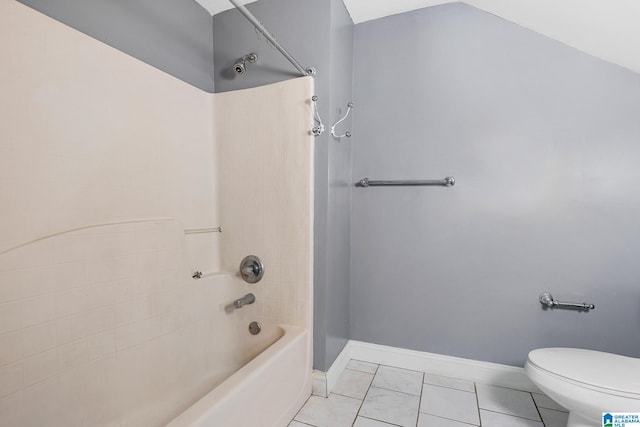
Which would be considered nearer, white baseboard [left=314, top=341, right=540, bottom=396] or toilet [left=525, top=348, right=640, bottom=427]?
toilet [left=525, top=348, right=640, bottom=427]

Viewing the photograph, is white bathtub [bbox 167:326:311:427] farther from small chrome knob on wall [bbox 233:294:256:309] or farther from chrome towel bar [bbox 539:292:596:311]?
chrome towel bar [bbox 539:292:596:311]

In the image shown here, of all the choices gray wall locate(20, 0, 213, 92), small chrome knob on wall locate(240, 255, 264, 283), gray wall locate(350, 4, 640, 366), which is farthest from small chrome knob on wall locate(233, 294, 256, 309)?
gray wall locate(20, 0, 213, 92)

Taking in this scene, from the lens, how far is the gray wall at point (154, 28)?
3.61 ft

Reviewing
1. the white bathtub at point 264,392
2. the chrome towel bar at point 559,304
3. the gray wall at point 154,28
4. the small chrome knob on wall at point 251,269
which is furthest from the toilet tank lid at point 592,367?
the gray wall at point 154,28

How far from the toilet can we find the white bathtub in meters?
1.05

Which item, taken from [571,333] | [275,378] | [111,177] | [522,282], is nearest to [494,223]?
[522,282]

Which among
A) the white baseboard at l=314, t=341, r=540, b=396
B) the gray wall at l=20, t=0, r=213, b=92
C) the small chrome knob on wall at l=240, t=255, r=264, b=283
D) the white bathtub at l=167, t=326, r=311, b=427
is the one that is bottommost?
the white baseboard at l=314, t=341, r=540, b=396

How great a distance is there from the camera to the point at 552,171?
152cm

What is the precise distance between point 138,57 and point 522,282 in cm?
231

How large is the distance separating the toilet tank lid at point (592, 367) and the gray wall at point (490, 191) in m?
0.33

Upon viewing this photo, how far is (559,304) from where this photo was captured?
Answer: 59.9 inches

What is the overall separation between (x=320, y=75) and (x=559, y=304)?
1.80m

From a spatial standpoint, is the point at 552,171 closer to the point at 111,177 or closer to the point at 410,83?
the point at 410,83

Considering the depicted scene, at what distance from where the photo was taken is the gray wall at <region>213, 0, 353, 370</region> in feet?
5.04
